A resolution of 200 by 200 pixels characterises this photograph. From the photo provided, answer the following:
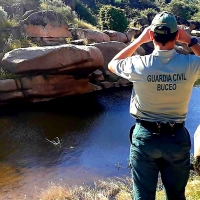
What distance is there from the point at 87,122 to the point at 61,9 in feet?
43.9

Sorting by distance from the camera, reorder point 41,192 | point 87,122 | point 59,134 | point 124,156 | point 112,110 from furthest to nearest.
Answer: point 112,110 → point 87,122 → point 59,134 → point 124,156 → point 41,192

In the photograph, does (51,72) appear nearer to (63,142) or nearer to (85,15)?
(63,142)

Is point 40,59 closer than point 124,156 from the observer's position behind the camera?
No

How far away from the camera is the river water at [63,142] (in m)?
7.41

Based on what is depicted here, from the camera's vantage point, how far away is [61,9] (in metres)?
23.0

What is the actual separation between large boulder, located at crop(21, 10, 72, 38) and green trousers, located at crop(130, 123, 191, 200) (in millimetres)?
16018

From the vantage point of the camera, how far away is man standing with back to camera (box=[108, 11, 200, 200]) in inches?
104

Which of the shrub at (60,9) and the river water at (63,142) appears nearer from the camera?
→ the river water at (63,142)

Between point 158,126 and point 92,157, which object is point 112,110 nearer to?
point 92,157

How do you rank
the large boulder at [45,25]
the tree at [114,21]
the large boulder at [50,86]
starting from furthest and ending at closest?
the tree at [114,21] → the large boulder at [45,25] → the large boulder at [50,86]

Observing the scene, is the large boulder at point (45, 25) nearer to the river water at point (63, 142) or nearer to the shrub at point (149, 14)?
the river water at point (63, 142)

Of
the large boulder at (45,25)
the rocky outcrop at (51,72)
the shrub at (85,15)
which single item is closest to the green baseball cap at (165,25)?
the rocky outcrop at (51,72)

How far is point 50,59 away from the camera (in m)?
13.5

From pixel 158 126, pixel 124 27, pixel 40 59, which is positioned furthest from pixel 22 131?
pixel 124 27
